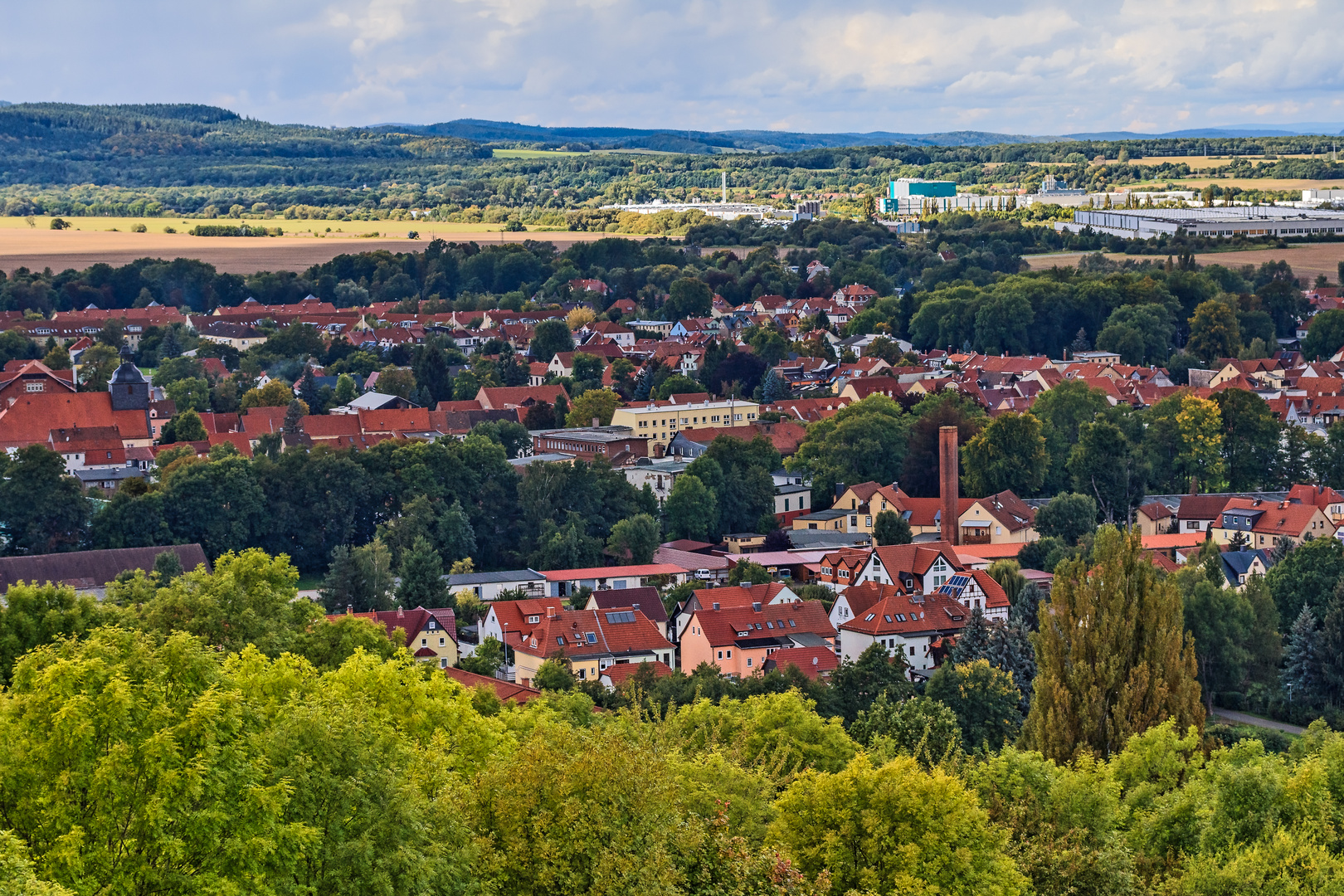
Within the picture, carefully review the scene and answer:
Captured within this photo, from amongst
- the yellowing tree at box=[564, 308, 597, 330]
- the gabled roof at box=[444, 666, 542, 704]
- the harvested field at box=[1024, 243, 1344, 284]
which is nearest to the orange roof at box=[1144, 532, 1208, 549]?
the gabled roof at box=[444, 666, 542, 704]

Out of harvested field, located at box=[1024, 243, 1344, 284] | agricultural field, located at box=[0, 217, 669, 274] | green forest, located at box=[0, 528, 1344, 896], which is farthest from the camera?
agricultural field, located at box=[0, 217, 669, 274]

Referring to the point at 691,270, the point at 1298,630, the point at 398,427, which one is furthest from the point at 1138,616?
the point at 691,270

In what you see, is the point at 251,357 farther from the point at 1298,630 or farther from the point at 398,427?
the point at 1298,630

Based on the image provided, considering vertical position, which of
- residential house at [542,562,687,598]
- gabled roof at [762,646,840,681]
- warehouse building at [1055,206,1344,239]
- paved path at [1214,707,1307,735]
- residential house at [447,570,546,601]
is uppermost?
warehouse building at [1055,206,1344,239]

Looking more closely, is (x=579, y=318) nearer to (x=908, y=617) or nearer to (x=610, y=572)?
(x=610, y=572)

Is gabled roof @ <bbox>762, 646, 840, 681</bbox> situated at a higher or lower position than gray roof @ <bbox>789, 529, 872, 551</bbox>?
higher

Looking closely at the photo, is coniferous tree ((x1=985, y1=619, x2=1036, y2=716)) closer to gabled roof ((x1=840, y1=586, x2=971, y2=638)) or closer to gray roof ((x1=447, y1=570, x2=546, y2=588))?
gabled roof ((x1=840, y1=586, x2=971, y2=638))

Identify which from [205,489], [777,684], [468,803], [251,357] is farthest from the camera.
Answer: [251,357]
